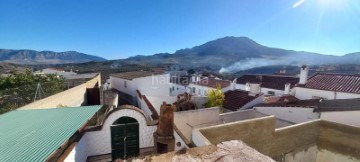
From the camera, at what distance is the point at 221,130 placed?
916cm

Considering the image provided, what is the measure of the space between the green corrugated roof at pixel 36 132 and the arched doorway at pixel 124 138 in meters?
1.32

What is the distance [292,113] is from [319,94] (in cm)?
749

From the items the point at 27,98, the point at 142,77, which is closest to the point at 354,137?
the point at 142,77

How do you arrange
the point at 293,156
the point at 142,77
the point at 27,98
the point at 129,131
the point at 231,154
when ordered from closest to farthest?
the point at 231,154 → the point at 129,131 → the point at 293,156 → the point at 27,98 → the point at 142,77

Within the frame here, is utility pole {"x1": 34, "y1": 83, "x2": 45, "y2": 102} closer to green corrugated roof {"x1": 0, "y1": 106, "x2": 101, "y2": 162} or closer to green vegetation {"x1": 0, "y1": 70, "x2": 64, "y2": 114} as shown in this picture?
green vegetation {"x1": 0, "y1": 70, "x2": 64, "y2": 114}

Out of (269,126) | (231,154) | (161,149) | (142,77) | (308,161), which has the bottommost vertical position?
(308,161)

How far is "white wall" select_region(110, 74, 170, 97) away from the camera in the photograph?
21.0 meters

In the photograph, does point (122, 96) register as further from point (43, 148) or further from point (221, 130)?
point (43, 148)

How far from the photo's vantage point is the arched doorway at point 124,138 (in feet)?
30.6

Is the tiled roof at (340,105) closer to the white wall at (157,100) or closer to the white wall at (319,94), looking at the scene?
the white wall at (319,94)

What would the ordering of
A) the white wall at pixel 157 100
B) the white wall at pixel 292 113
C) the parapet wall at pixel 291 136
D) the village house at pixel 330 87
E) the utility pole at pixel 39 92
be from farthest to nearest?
the village house at pixel 330 87 → the white wall at pixel 157 100 → the white wall at pixel 292 113 → the utility pole at pixel 39 92 → the parapet wall at pixel 291 136

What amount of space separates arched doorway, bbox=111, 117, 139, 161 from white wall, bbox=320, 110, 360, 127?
11480 millimetres

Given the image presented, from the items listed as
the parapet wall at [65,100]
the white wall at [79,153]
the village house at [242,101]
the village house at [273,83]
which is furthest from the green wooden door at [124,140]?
the village house at [273,83]

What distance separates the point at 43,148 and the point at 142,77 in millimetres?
15639
